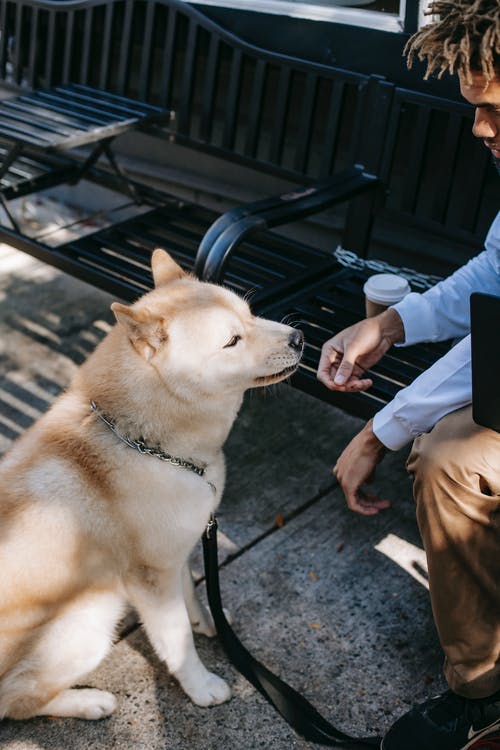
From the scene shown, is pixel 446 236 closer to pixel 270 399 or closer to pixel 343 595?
pixel 270 399

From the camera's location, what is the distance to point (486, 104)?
2332 millimetres

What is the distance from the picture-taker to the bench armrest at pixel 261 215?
3115mm

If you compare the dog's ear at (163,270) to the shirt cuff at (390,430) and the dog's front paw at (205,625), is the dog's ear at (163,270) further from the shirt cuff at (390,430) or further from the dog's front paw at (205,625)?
the dog's front paw at (205,625)

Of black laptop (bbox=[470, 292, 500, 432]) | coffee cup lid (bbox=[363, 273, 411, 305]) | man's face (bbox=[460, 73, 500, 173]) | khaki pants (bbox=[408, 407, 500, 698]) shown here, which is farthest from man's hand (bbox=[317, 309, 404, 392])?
man's face (bbox=[460, 73, 500, 173])

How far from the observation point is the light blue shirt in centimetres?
246

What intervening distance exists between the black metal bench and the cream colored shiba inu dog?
699 mm

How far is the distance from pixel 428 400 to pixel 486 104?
87cm

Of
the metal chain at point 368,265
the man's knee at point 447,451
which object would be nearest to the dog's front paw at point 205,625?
the man's knee at point 447,451

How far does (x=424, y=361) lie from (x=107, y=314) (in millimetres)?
2131

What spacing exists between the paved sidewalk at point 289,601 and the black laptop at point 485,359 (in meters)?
1.00

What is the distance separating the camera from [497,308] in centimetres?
209

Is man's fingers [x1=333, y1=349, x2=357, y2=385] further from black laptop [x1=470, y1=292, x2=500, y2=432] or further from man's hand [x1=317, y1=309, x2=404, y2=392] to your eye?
black laptop [x1=470, y1=292, x2=500, y2=432]

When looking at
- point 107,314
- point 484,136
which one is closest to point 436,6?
point 484,136

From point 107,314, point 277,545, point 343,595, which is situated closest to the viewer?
point 343,595
